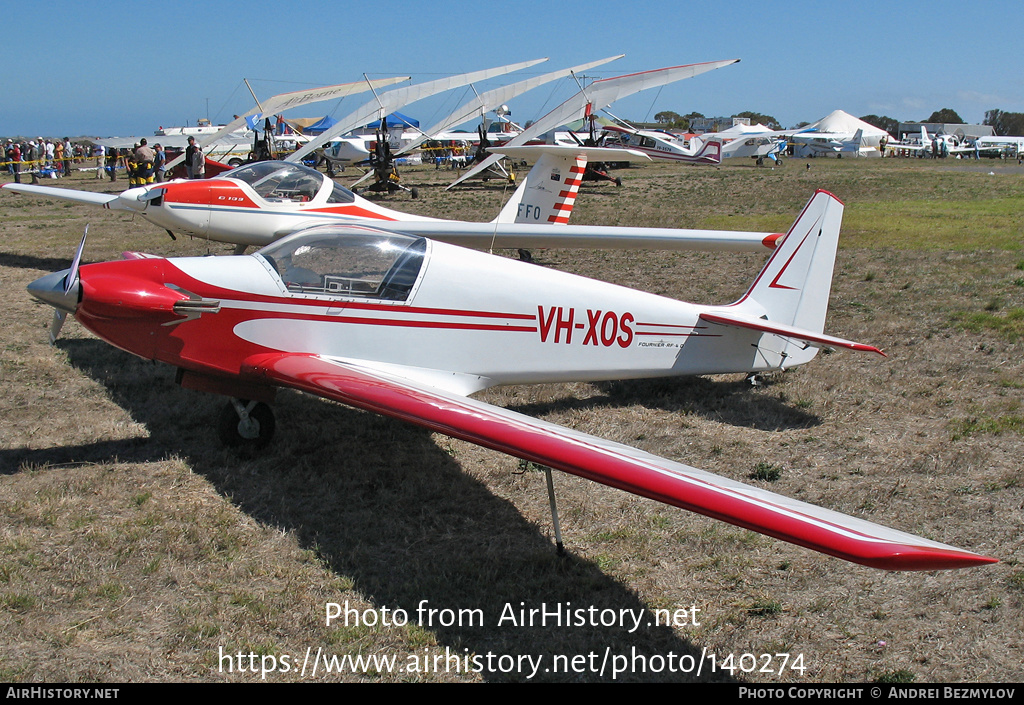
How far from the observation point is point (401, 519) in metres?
5.03

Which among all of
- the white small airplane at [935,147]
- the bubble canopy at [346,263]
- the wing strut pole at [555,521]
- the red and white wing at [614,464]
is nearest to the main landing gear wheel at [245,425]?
the red and white wing at [614,464]

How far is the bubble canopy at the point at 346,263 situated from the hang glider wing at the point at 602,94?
11.1 metres

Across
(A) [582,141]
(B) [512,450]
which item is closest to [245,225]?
(B) [512,450]

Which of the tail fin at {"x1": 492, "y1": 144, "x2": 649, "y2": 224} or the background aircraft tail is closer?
the background aircraft tail

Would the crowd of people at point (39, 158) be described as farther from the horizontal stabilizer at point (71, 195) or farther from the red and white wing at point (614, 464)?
the red and white wing at point (614, 464)

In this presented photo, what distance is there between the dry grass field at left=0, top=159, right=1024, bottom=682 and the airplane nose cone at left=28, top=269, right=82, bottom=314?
1.21 m

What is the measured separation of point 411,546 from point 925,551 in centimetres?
287

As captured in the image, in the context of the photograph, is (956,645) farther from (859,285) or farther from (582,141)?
(582,141)

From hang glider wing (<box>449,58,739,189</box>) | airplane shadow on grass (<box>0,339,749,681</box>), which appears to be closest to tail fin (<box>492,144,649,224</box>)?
hang glider wing (<box>449,58,739,189</box>)

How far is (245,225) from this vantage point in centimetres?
Answer: 1062

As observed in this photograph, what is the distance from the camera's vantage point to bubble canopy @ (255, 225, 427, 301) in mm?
5695

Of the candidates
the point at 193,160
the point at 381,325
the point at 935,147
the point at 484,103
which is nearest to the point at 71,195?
the point at 193,160

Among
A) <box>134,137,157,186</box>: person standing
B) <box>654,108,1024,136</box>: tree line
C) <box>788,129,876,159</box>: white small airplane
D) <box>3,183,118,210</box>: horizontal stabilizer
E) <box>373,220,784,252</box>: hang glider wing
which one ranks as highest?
<box>654,108,1024,136</box>: tree line

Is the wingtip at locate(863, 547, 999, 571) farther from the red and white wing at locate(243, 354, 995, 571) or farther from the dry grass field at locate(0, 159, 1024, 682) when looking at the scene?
the dry grass field at locate(0, 159, 1024, 682)
